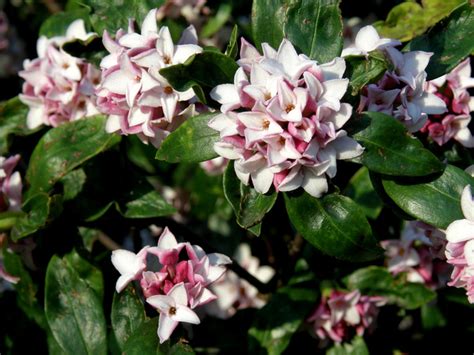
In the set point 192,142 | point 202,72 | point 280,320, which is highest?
point 202,72

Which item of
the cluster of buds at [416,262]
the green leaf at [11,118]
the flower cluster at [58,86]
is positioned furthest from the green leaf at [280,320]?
the green leaf at [11,118]

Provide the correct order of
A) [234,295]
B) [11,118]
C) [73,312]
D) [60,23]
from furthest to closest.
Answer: [234,295]
[60,23]
[11,118]
[73,312]

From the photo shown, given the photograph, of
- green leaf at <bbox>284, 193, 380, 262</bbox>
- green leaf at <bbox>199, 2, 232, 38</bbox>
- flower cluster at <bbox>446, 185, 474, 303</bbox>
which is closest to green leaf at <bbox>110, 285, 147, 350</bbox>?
green leaf at <bbox>284, 193, 380, 262</bbox>

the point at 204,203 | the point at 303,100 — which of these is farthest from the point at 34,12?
the point at 303,100

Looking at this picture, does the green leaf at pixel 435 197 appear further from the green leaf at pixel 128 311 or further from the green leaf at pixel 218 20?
the green leaf at pixel 218 20

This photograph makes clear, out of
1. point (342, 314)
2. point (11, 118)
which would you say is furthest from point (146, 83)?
point (342, 314)

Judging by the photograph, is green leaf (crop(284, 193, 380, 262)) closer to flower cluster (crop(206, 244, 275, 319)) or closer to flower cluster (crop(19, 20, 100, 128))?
flower cluster (crop(19, 20, 100, 128))

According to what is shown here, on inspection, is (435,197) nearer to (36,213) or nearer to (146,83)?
(146,83)

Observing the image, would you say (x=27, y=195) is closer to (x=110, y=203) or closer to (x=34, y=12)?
(x=110, y=203)
